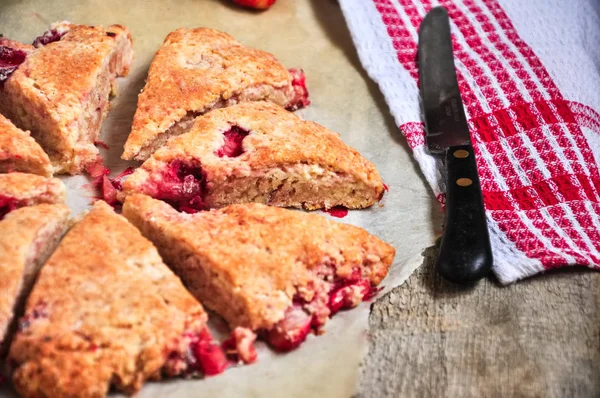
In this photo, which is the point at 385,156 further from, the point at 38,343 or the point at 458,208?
the point at 38,343

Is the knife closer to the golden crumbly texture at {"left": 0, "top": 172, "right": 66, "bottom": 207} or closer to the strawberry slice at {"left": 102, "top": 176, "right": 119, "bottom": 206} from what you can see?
the strawberry slice at {"left": 102, "top": 176, "right": 119, "bottom": 206}

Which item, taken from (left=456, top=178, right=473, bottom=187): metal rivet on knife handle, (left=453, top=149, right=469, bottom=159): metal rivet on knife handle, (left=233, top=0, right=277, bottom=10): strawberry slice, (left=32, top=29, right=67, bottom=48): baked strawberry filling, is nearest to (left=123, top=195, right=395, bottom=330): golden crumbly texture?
(left=456, top=178, right=473, bottom=187): metal rivet on knife handle

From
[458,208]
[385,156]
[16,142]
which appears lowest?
[385,156]

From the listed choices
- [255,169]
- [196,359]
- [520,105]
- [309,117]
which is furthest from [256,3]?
[196,359]

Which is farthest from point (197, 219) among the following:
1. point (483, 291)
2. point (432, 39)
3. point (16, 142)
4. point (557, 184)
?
point (432, 39)

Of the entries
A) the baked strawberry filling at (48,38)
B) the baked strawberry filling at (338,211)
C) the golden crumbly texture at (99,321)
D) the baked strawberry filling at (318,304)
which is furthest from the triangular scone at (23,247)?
the baked strawberry filling at (48,38)

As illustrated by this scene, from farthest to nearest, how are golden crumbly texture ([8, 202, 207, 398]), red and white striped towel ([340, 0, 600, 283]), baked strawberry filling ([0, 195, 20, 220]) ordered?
red and white striped towel ([340, 0, 600, 283])
baked strawberry filling ([0, 195, 20, 220])
golden crumbly texture ([8, 202, 207, 398])

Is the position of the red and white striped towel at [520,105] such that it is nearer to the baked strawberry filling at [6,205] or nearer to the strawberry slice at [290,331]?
the strawberry slice at [290,331]
